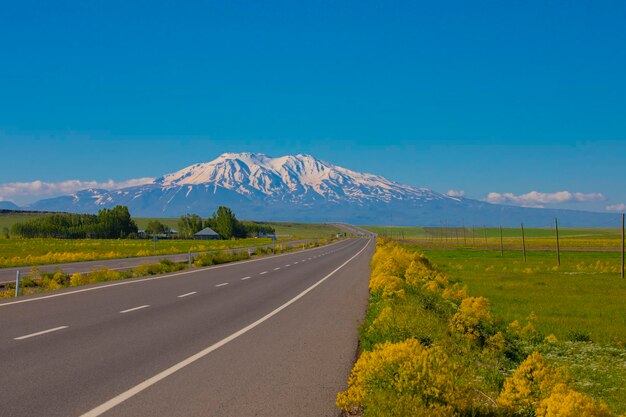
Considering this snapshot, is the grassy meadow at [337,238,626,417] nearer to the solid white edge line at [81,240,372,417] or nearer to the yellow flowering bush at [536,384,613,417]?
the yellow flowering bush at [536,384,613,417]

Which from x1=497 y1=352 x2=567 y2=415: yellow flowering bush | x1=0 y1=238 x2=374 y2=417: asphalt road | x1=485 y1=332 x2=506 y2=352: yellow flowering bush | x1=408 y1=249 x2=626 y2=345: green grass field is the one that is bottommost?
x1=408 y1=249 x2=626 y2=345: green grass field

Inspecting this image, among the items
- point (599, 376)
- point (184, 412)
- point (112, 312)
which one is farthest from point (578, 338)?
point (112, 312)

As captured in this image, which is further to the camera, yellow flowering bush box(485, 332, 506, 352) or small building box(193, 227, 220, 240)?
small building box(193, 227, 220, 240)

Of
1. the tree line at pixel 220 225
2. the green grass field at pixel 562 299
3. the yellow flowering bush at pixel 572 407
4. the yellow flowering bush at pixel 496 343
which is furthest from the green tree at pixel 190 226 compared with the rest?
the yellow flowering bush at pixel 572 407

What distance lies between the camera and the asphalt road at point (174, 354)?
22.3 ft

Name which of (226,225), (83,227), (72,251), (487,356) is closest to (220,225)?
(226,225)

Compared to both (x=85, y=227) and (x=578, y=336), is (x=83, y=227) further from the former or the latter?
(x=578, y=336)

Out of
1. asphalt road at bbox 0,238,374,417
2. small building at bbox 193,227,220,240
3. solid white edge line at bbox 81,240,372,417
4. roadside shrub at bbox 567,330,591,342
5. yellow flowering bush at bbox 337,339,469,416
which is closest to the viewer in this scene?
yellow flowering bush at bbox 337,339,469,416

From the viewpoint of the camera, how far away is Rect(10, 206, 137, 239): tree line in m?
158

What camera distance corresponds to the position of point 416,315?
37.4 feet

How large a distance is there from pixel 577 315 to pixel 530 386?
44.1ft

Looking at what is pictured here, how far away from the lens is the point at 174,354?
966 centimetres

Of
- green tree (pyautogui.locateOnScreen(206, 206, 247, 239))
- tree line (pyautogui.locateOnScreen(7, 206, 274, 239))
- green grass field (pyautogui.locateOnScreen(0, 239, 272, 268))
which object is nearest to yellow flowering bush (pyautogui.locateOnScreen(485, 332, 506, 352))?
green grass field (pyautogui.locateOnScreen(0, 239, 272, 268))

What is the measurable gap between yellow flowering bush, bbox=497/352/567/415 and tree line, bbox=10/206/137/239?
15844 cm
